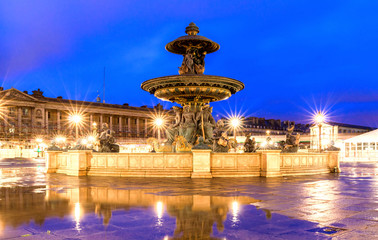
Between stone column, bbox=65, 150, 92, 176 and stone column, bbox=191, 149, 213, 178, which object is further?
stone column, bbox=65, 150, 92, 176

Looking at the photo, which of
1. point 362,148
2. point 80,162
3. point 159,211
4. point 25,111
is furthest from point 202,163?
point 25,111

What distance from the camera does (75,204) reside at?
8.54 meters

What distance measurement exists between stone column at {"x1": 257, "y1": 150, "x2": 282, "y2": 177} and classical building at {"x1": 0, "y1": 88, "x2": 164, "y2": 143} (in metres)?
72.1

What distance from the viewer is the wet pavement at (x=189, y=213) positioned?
5816mm

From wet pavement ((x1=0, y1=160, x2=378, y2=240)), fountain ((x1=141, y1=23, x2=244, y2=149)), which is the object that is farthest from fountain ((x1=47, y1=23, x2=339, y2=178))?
wet pavement ((x1=0, y1=160, x2=378, y2=240))

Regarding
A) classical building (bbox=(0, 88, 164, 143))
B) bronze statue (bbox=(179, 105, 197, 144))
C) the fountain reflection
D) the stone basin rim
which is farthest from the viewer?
classical building (bbox=(0, 88, 164, 143))

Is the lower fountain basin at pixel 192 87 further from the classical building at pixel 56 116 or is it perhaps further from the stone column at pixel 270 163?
the classical building at pixel 56 116

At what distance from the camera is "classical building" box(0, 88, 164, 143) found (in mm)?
96875

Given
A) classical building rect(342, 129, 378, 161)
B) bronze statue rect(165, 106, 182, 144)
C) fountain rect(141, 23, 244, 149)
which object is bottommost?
classical building rect(342, 129, 378, 161)

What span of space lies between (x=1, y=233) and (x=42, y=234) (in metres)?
0.66

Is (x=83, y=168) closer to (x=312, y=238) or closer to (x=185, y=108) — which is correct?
(x=185, y=108)

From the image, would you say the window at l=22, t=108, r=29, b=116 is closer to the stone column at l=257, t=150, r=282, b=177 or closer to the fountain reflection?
the stone column at l=257, t=150, r=282, b=177

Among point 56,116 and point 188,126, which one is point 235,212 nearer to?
point 188,126

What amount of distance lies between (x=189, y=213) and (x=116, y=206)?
1.81m
